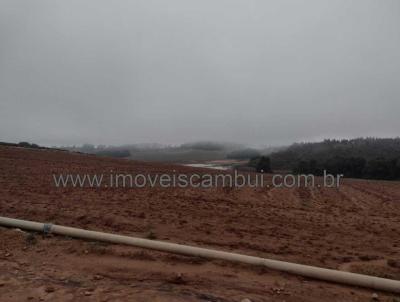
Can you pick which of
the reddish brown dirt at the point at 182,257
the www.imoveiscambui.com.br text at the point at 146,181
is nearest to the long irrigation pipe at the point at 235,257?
the reddish brown dirt at the point at 182,257

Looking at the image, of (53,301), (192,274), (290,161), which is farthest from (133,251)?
(290,161)

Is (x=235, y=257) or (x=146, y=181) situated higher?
(x=146, y=181)

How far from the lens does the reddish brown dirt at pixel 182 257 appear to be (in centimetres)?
443

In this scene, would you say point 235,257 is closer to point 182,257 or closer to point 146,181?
point 182,257

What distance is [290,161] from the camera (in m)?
68.7

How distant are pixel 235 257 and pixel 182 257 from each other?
2.78ft

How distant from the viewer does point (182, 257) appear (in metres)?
5.59

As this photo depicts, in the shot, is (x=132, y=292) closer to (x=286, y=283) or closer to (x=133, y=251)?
(x=133, y=251)

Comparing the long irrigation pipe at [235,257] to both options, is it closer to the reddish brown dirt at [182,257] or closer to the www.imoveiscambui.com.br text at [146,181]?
the reddish brown dirt at [182,257]

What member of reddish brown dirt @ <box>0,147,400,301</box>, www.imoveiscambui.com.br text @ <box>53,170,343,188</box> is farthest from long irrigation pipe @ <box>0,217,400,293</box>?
www.imoveiscambui.com.br text @ <box>53,170,343,188</box>

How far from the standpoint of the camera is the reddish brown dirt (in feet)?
14.5

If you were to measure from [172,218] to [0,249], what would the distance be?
12.2 ft

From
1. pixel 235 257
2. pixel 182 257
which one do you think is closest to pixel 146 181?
pixel 182 257

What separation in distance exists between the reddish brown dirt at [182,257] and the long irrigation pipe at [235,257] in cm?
11
